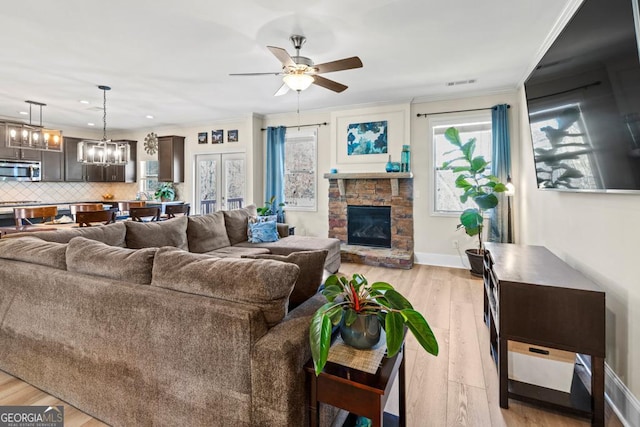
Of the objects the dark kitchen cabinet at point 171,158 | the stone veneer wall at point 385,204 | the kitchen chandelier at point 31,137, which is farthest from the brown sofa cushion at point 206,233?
the dark kitchen cabinet at point 171,158

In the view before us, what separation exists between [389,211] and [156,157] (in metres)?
5.81

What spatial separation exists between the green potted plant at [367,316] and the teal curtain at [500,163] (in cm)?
402

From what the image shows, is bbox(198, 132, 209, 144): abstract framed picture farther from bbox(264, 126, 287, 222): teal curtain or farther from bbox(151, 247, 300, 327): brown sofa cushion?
bbox(151, 247, 300, 327): brown sofa cushion

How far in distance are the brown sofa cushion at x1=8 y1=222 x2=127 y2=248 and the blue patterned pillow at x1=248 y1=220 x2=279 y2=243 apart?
1727 mm

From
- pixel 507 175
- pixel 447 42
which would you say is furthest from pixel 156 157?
pixel 507 175

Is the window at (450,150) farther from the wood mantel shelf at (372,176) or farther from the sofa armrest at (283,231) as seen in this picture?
the sofa armrest at (283,231)

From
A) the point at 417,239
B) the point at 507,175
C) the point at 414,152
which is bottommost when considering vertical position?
the point at 417,239

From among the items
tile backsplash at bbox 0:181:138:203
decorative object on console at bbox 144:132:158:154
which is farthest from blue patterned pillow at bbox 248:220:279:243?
tile backsplash at bbox 0:181:138:203

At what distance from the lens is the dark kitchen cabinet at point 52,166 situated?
684 centimetres

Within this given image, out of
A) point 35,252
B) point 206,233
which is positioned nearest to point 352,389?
point 35,252

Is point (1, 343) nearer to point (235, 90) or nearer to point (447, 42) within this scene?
point (235, 90)

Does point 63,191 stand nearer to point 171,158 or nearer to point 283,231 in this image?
point 171,158

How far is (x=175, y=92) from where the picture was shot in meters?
4.88

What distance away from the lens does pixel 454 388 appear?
2049 millimetres
